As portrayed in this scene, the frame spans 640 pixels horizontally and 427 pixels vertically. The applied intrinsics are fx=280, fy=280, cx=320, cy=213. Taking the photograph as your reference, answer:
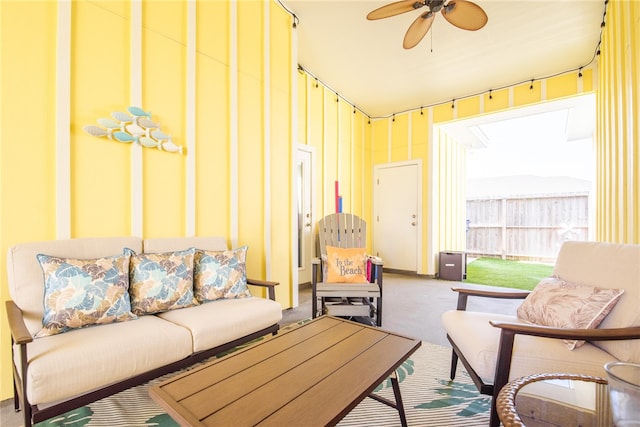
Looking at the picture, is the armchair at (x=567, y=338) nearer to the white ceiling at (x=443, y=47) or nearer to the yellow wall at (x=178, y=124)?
the yellow wall at (x=178, y=124)

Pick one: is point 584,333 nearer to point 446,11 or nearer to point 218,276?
point 218,276

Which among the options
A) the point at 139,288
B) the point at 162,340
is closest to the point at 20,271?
the point at 139,288

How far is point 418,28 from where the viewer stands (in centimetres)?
244

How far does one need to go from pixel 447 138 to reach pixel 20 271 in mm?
6142

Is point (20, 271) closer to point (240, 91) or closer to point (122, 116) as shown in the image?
point (122, 116)

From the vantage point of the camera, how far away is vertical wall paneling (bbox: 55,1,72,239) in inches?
66.3

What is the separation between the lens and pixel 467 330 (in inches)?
57.8

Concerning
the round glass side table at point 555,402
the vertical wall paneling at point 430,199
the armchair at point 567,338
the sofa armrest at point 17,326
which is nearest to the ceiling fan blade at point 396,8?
the armchair at point 567,338

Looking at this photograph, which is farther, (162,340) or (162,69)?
(162,69)

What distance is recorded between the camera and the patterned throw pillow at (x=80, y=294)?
4.59ft

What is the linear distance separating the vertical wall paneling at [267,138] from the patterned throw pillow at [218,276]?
2.47 ft

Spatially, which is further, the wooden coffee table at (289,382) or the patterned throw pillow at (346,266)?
the patterned throw pillow at (346,266)

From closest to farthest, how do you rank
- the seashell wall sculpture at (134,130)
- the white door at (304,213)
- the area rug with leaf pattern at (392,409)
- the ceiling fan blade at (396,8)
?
the area rug with leaf pattern at (392,409), the seashell wall sculpture at (134,130), the ceiling fan blade at (396,8), the white door at (304,213)

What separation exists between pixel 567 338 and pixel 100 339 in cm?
202
